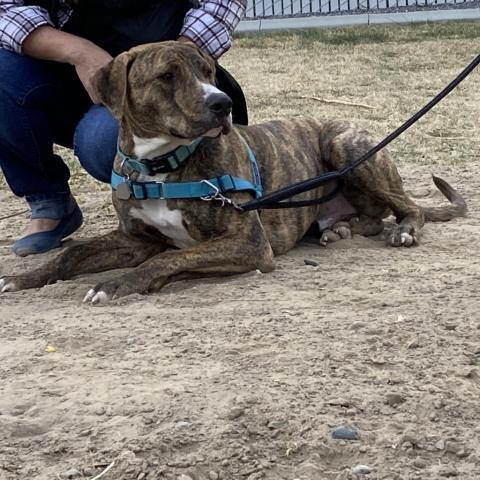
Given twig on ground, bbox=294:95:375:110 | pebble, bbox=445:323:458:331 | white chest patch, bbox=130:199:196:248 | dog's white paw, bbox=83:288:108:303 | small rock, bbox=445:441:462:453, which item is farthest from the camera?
twig on ground, bbox=294:95:375:110

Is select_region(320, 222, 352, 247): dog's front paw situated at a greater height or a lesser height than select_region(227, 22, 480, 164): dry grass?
greater

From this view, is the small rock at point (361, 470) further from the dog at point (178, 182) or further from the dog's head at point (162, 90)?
the dog's head at point (162, 90)

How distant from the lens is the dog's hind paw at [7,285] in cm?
442

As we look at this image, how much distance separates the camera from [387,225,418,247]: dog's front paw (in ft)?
16.2

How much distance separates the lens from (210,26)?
4895mm

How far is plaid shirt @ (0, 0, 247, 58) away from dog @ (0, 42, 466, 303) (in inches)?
15.4

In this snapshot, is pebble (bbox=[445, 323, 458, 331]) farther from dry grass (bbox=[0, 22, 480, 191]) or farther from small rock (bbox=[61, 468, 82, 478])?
dry grass (bbox=[0, 22, 480, 191])

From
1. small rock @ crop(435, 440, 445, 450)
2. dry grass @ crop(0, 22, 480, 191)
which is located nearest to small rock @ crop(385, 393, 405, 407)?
small rock @ crop(435, 440, 445, 450)

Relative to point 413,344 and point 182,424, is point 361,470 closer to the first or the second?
point 182,424

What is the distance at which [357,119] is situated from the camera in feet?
27.5

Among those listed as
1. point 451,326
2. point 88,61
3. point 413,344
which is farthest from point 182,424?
point 88,61

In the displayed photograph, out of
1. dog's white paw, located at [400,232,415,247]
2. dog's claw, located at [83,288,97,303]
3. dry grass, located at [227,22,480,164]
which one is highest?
dog's claw, located at [83,288,97,303]

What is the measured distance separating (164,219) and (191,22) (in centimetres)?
103

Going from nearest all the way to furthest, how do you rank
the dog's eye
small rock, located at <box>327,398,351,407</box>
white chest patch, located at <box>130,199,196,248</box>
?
1. small rock, located at <box>327,398,351,407</box>
2. the dog's eye
3. white chest patch, located at <box>130,199,196,248</box>
